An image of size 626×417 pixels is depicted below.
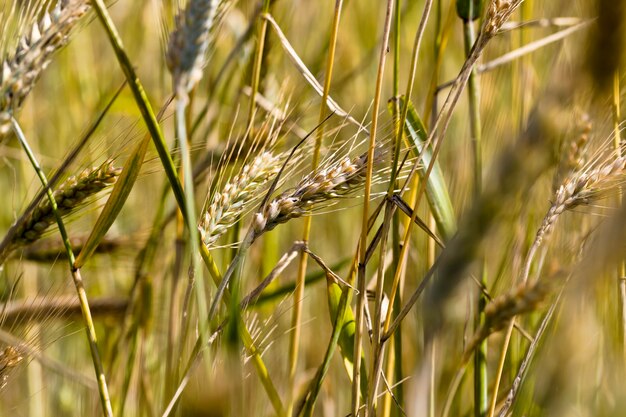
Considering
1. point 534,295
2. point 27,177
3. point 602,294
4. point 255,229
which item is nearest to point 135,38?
point 27,177

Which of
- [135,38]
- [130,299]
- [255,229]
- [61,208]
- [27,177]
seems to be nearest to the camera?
[255,229]

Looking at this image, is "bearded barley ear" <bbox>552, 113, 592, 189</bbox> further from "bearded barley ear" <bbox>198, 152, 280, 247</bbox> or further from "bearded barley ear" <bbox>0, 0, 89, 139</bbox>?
"bearded barley ear" <bbox>0, 0, 89, 139</bbox>

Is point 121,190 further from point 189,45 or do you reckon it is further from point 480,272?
point 480,272

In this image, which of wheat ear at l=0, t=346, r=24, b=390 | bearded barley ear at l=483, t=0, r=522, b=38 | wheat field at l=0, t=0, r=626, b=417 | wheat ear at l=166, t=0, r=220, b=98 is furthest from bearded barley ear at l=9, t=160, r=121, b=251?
bearded barley ear at l=483, t=0, r=522, b=38

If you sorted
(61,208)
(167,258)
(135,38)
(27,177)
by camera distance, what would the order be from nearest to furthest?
(61,208) → (167,258) → (27,177) → (135,38)

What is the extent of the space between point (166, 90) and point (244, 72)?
426mm

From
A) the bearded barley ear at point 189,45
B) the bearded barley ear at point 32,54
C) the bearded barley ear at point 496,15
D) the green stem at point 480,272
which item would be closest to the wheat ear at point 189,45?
the bearded barley ear at point 189,45

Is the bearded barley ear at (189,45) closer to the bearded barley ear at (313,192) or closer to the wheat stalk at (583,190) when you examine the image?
the bearded barley ear at (313,192)

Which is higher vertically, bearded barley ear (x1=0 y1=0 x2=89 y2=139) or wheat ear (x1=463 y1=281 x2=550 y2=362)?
bearded barley ear (x1=0 y1=0 x2=89 y2=139)

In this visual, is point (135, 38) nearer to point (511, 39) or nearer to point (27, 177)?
point (27, 177)

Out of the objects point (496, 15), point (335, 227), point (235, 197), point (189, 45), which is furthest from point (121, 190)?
point (335, 227)

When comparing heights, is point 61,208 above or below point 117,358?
above

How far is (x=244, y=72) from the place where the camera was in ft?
3.61

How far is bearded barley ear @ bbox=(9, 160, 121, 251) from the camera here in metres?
0.78
